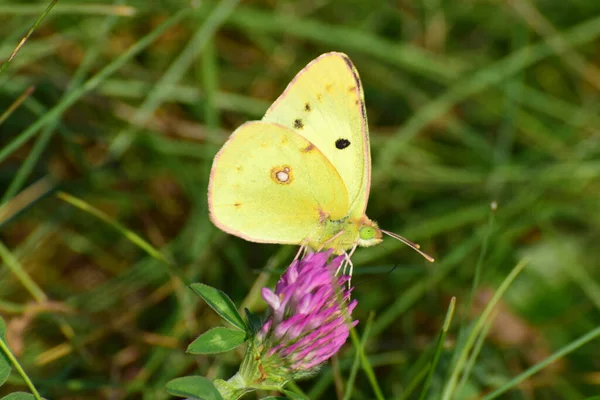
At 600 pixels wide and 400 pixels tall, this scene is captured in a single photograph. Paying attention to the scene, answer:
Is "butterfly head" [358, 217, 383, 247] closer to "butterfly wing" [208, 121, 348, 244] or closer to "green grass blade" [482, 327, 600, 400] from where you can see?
"butterfly wing" [208, 121, 348, 244]

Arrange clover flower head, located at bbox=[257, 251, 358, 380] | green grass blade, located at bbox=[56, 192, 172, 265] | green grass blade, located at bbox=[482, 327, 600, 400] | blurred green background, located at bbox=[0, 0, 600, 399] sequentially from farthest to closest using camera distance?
1. blurred green background, located at bbox=[0, 0, 600, 399]
2. green grass blade, located at bbox=[56, 192, 172, 265]
3. green grass blade, located at bbox=[482, 327, 600, 400]
4. clover flower head, located at bbox=[257, 251, 358, 380]

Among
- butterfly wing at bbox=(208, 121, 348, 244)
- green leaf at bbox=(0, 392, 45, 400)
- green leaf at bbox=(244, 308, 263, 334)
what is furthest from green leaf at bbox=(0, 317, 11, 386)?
butterfly wing at bbox=(208, 121, 348, 244)

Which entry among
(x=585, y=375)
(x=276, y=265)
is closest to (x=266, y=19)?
(x=276, y=265)

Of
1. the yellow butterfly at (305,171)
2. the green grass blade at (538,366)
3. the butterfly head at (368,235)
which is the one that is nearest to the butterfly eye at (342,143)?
the yellow butterfly at (305,171)

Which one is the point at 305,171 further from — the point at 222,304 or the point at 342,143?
the point at 222,304

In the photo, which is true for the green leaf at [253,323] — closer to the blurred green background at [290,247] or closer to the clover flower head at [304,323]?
the clover flower head at [304,323]
